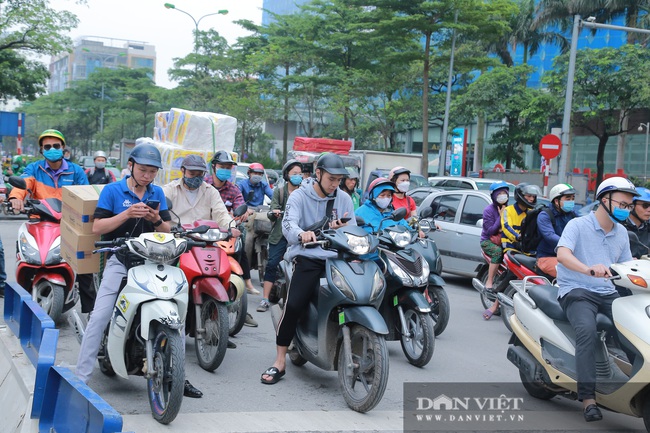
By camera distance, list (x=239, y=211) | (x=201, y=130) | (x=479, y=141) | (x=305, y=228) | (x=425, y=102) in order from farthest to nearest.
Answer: (x=479, y=141), (x=425, y=102), (x=201, y=130), (x=239, y=211), (x=305, y=228)

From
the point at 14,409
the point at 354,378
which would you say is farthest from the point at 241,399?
the point at 14,409

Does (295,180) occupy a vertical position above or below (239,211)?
above

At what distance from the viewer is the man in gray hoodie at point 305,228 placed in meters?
5.67

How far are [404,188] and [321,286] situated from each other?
10.8ft

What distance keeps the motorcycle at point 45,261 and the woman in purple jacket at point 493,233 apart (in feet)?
15.9

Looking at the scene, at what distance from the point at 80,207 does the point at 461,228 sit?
7.18 meters

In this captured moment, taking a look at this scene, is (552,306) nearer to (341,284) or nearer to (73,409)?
(341,284)

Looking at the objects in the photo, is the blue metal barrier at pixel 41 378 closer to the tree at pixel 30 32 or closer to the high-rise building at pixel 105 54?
the tree at pixel 30 32

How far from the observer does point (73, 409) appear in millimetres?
3645

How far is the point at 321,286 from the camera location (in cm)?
556

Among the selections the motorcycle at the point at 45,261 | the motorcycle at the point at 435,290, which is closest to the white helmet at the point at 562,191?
the motorcycle at the point at 435,290

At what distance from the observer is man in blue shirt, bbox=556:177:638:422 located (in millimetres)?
4891

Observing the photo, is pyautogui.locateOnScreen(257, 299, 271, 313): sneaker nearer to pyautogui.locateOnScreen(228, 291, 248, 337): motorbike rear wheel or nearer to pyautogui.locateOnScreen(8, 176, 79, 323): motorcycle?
pyautogui.locateOnScreen(228, 291, 248, 337): motorbike rear wheel

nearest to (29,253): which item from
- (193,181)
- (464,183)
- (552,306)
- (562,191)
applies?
(193,181)
